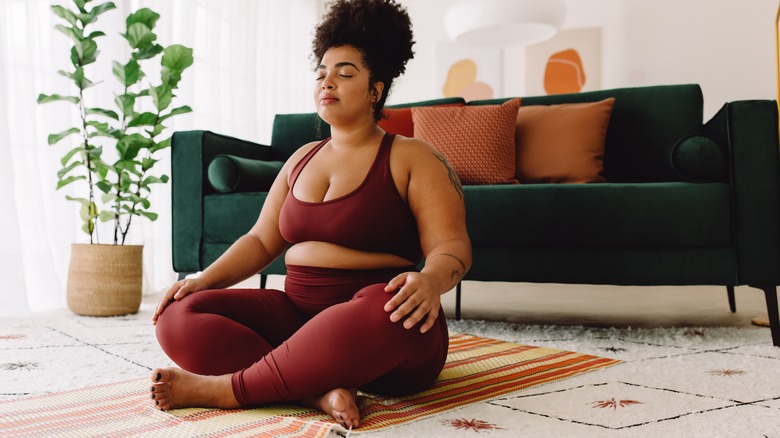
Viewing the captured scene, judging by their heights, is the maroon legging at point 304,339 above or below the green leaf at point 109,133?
below

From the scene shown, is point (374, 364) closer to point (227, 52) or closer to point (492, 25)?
point (492, 25)

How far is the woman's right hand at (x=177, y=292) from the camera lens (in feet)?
3.63

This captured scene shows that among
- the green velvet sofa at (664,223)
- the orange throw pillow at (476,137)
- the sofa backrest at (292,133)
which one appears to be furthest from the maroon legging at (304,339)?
the sofa backrest at (292,133)

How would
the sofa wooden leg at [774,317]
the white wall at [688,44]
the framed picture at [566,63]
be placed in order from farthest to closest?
1. the framed picture at [566,63]
2. the white wall at [688,44]
3. the sofa wooden leg at [774,317]

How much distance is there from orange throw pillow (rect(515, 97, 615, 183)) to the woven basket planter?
149cm

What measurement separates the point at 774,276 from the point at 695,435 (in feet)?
3.41

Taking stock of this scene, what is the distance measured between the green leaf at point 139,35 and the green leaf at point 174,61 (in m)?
0.07

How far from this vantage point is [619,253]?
6.04 ft

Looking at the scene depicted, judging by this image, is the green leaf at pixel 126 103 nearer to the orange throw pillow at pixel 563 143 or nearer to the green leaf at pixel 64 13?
the green leaf at pixel 64 13

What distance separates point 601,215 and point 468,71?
10.4ft

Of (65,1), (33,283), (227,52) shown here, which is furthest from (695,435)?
(227,52)

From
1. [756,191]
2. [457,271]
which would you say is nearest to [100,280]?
[457,271]

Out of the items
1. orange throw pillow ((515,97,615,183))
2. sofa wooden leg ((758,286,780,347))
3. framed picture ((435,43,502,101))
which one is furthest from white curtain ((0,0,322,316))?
framed picture ((435,43,502,101))

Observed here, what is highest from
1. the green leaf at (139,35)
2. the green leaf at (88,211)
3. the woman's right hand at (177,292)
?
the green leaf at (139,35)
